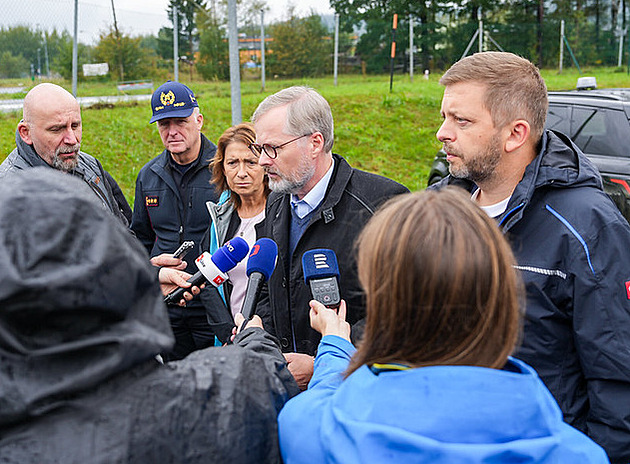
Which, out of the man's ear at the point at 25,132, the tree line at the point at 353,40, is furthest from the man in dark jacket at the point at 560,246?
the tree line at the point at 353,40

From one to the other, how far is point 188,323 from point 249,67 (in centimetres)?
1656

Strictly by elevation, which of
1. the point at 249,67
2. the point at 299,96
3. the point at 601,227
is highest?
the point at 249,67

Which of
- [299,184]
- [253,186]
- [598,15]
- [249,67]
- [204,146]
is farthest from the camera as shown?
[598,15]

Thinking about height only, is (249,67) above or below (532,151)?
above

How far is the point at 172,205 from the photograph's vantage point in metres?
4.33

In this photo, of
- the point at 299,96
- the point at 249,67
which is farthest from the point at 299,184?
the point at 249,67

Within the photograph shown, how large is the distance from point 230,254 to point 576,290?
4.62 feet

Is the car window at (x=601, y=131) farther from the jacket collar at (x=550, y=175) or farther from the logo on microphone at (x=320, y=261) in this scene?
the logo on microphone at (x=320, y=261)

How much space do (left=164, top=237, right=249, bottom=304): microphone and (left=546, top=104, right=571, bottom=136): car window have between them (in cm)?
537

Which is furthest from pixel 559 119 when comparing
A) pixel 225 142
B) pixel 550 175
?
pixel 550 175

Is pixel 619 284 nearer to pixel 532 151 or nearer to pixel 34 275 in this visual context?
pixel 532 151

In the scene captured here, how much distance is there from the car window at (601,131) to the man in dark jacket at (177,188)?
4.35m

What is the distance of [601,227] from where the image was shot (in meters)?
2.12

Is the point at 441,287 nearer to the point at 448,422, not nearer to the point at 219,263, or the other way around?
the point at 448,422
